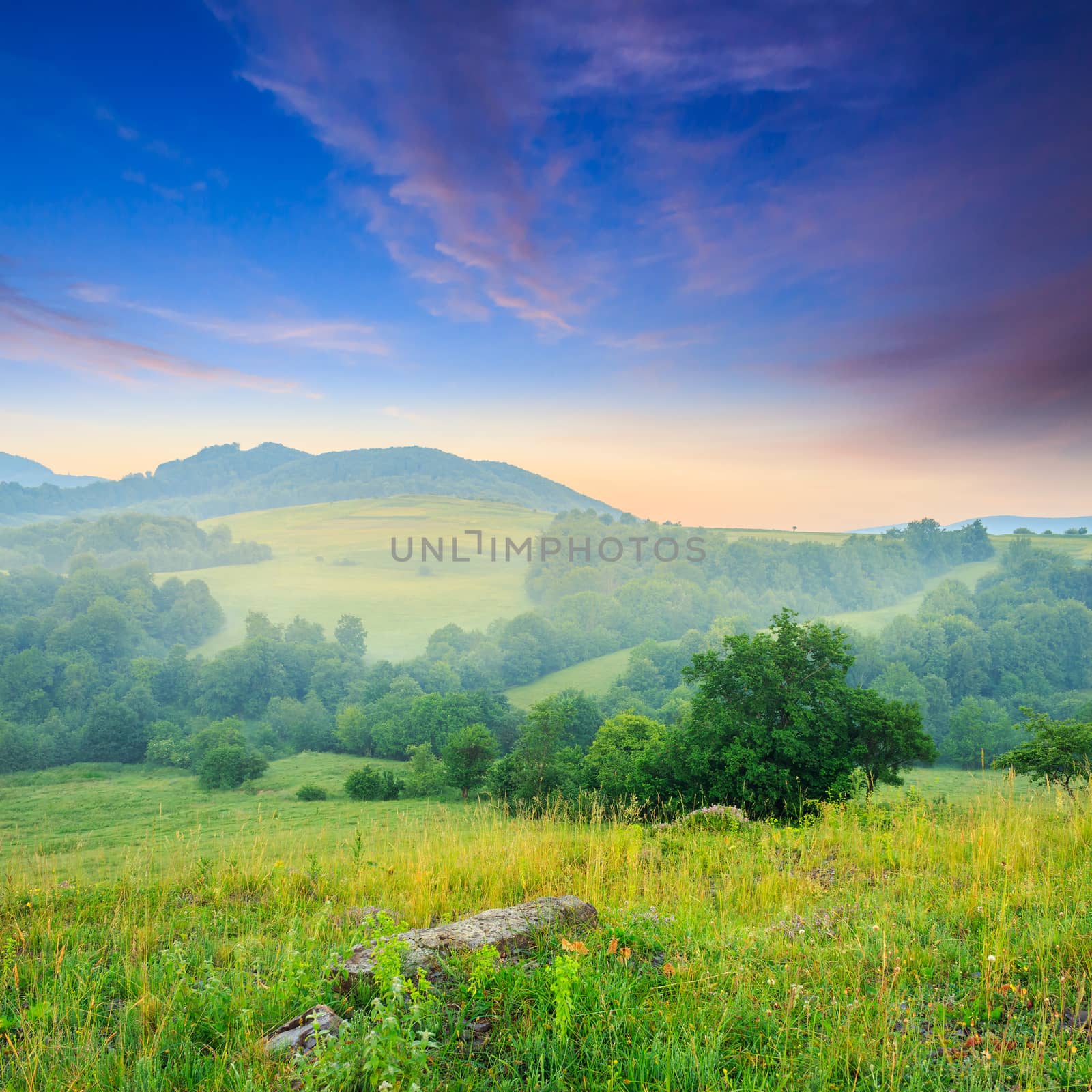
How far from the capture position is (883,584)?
177500 mm

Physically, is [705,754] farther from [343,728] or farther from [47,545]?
[47,545]

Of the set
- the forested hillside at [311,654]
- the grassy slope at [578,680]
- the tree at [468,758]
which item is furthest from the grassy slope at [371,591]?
the tree at [468,758]

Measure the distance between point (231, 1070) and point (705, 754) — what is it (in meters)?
21.5

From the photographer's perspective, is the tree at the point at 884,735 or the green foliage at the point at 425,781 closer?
the tree at the point at 884,735

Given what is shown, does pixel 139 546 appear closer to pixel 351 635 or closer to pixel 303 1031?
pixel 351 635

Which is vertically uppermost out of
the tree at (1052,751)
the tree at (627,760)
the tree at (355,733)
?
Result: the tree at (1052,751)

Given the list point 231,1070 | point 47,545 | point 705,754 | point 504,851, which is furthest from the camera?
point 47,545

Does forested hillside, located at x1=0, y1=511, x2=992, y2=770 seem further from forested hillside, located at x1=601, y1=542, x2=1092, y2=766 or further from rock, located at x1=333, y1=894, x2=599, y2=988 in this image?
rock, located at x1=333, y1=894, x2=599, y2=988

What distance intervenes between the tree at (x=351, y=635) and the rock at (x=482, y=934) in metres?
117

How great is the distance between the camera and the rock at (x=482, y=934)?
346 centimetres

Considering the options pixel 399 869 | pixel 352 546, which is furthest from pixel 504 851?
pixel 352 546

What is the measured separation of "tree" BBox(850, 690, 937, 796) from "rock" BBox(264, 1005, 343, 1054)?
25566 mm

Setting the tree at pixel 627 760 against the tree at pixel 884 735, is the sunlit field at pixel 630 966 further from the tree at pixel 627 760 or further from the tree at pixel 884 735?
the tree at pixel 884 735

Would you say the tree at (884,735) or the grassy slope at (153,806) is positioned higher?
the tree at (884,735)
